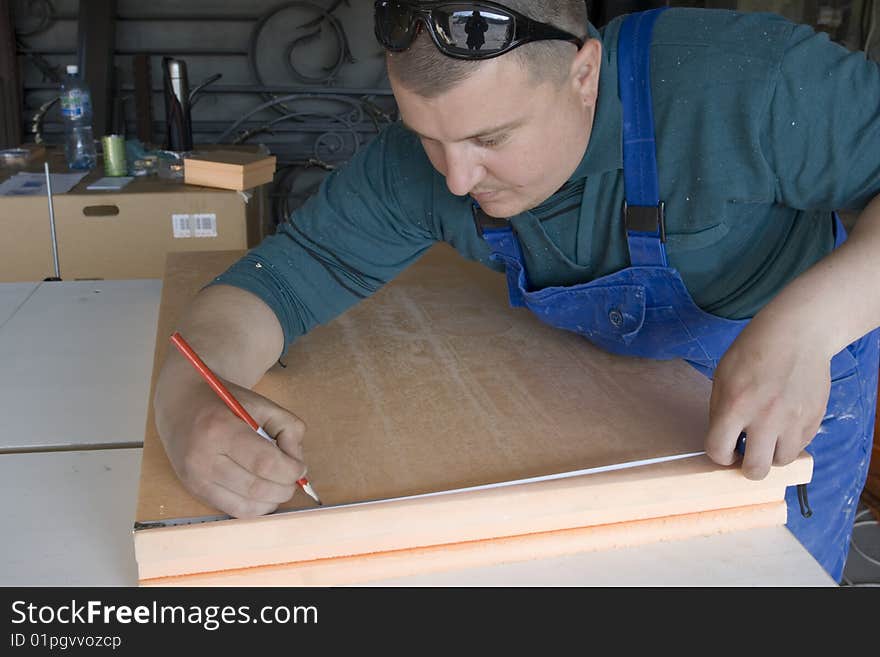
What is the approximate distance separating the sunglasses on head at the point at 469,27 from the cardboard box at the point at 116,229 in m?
2.02

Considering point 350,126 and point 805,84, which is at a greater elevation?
point 805,84

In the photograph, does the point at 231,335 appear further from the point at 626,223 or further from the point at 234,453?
the point at 626,223

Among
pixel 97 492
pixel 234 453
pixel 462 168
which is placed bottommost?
pixel 97 492

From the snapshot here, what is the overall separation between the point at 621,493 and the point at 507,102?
43 cm

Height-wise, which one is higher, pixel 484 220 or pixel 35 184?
pixel 484 220

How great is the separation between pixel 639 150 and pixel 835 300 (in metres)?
0.33

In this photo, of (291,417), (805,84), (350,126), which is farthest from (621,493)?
(350,126)

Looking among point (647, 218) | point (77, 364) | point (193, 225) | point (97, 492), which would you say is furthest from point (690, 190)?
point (193, 225)

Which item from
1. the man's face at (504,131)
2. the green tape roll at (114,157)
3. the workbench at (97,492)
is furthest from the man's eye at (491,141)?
the green tape roll at (114,157)

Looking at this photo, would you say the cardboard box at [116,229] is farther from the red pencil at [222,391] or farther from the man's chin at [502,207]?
the red pencil at [222,391]

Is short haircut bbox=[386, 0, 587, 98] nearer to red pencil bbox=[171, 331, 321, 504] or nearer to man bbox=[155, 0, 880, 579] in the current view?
man bbox=[155, 0, 880, 579]

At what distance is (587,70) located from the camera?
996 mm

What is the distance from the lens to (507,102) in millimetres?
887

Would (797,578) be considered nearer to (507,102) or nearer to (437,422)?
(437,422)
